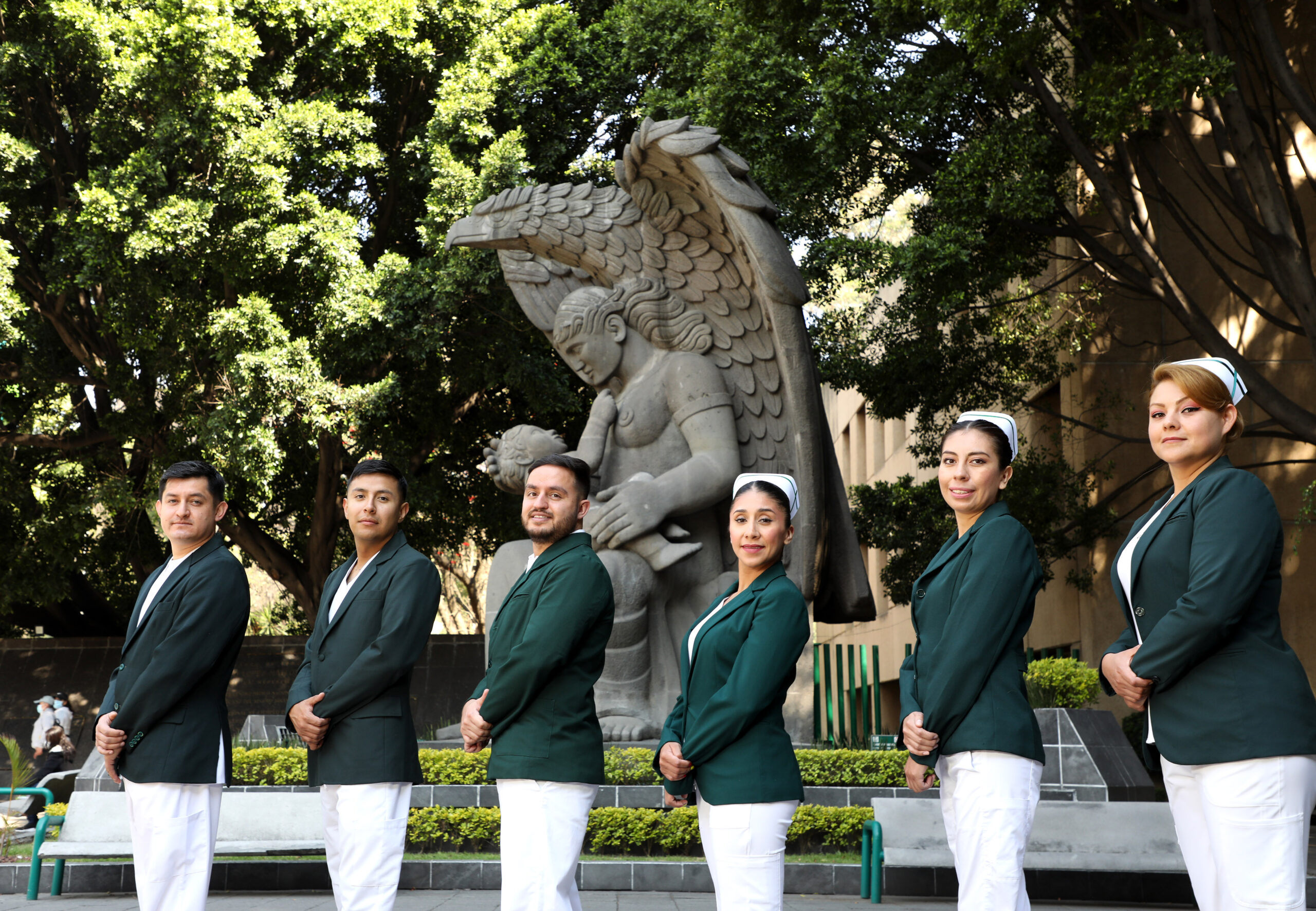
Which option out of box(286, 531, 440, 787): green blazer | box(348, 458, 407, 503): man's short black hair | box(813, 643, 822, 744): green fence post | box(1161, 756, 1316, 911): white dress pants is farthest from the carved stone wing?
box(1161, 756, 1316, 911): white dress pants

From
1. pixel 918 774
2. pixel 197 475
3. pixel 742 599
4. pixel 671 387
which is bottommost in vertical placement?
pixel 918 774

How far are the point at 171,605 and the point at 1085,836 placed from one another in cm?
406

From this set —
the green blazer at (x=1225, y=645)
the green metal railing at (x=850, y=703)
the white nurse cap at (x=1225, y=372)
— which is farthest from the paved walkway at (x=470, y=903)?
the green metal railing at (x=850, y=703)

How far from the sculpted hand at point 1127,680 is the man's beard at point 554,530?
1.58 m

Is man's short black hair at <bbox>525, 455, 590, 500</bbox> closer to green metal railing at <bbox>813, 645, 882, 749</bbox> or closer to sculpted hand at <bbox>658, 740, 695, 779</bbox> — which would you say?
sculpted hand at <bbox>658, 740, 695, 779</bbox>

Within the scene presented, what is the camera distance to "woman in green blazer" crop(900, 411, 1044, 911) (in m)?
3.02

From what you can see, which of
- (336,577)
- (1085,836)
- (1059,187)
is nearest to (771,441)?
(1085,836)

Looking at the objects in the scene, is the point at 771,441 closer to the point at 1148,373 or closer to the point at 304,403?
the point at 304,403

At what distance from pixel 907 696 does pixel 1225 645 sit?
2.75 feet

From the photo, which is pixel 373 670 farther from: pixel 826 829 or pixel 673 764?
pixel 826 829

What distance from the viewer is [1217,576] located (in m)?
2.79

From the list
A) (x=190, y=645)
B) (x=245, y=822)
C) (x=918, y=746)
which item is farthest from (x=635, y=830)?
(x=918, y=746)

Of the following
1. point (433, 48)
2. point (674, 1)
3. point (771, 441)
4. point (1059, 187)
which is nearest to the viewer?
point (771, 441)

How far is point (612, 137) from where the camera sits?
1505cm
